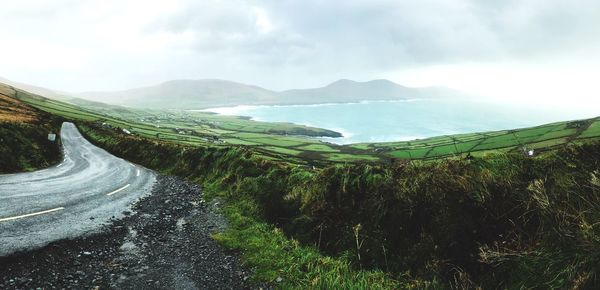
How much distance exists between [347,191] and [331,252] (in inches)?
95.6

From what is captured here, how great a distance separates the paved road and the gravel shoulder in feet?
3.39

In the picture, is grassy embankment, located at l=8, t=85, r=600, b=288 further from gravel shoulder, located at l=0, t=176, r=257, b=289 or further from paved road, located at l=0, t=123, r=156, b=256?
paved road, located at l=0, t=123, r=156, b=256

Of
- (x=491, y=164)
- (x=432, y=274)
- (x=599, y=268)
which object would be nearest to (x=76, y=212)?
(x=432, y=274)

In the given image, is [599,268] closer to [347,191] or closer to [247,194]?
[347,191]

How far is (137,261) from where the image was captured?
33.7 feet

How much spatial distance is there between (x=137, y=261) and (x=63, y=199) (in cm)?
970

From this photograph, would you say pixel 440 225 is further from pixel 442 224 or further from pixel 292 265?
pixel 292 265

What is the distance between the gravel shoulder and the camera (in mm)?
8820

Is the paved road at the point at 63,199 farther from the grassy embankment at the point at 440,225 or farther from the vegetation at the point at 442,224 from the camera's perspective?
the grassy embankment at the point at 440,225

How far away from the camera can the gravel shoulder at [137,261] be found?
8.82m

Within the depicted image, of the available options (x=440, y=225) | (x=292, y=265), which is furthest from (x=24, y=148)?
(x=440, y=225)

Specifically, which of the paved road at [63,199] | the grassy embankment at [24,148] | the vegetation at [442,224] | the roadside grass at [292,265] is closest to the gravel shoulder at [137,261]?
the roadside grass at [292,265]

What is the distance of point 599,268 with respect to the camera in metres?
5.12

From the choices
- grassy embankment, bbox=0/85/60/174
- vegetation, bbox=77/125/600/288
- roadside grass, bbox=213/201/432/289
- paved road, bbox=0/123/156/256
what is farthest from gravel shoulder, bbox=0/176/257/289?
grassy embankment, bbox=0/85/60/174
